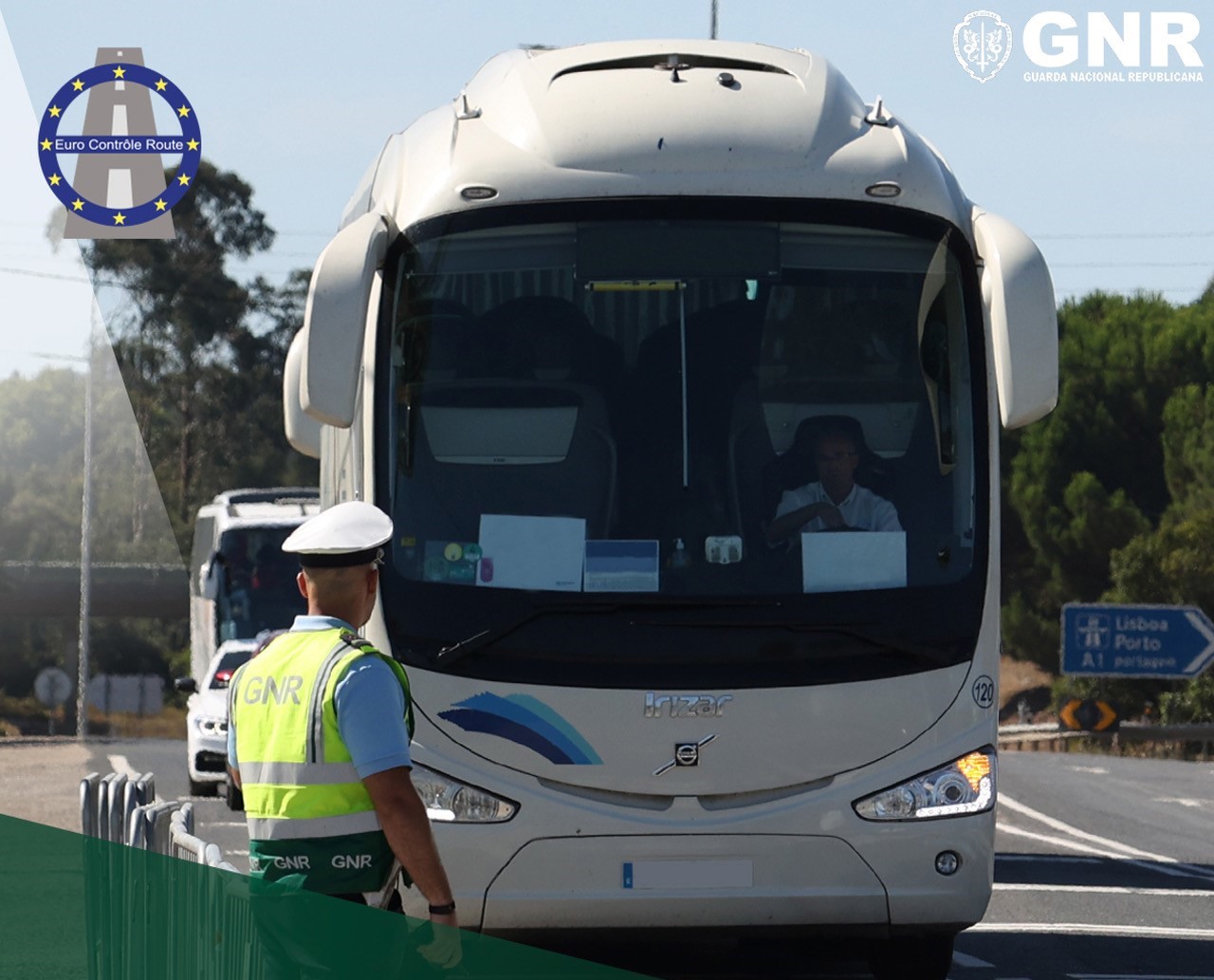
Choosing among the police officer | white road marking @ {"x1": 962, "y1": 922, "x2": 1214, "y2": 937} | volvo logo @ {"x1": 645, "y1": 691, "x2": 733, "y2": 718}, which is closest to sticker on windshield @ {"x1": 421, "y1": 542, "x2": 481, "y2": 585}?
volvo logo @ {"x1": 645, "y1": 691, "x2": 733, "y2": 718}

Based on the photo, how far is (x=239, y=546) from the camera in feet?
101

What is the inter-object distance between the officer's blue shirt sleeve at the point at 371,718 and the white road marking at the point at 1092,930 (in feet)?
23.5

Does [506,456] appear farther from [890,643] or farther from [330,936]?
[330,936]

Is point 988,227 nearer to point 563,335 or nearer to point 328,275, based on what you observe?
point 563,335

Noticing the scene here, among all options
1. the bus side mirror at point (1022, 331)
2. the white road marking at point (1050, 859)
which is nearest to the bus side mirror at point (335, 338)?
the bus side mirror at point (1022, 331)

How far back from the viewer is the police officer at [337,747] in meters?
5.29

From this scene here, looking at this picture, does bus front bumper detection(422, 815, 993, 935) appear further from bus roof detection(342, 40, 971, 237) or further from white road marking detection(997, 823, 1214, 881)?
white road marking detection(997, 823, 1214, 881)

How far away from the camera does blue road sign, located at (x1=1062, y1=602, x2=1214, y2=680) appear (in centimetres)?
4041

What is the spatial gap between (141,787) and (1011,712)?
7027 cm

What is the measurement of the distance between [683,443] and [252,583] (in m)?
22.6

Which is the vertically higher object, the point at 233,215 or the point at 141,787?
the point at 233,215

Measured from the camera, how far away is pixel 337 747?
5348 millimetres

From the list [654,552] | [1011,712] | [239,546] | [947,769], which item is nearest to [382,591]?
[654,552]

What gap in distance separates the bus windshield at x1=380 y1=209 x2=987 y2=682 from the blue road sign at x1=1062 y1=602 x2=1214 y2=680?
3180 cm
